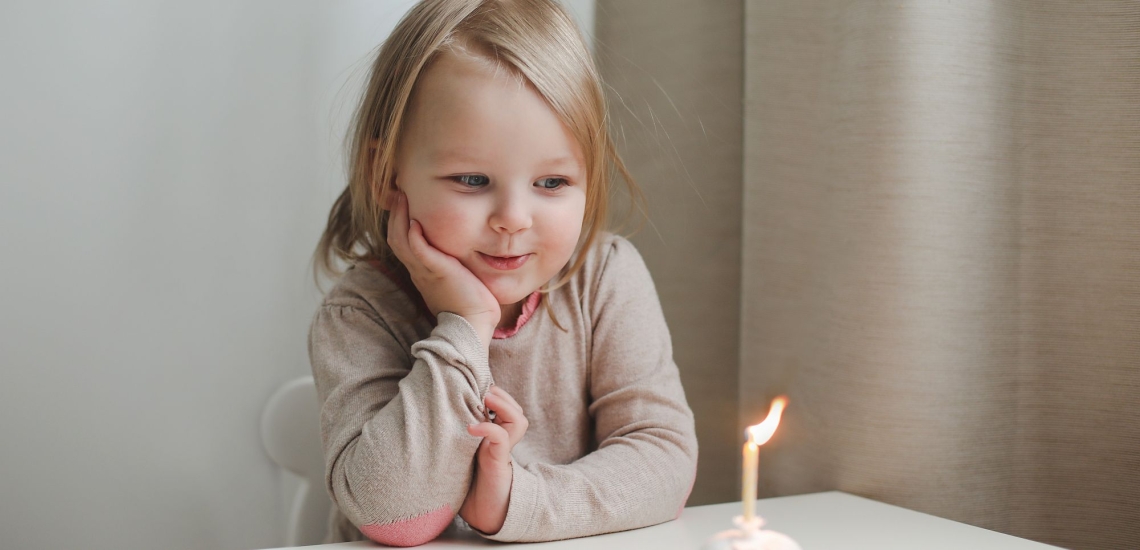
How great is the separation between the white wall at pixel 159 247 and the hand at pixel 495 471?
1.62 feet

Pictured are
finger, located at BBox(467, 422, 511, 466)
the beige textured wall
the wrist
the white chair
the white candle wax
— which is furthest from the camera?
the beige textured wall

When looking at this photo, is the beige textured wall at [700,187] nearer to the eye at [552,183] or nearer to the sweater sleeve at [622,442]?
the sweater sleeve at [622,442]

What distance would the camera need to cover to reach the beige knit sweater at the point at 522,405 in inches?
27.8

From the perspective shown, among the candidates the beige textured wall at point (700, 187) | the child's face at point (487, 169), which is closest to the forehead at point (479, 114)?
the child's face at point (487, 169)

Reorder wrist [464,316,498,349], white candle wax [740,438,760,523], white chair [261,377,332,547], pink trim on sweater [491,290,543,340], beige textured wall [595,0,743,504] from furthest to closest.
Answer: beige textured wall [595,0,743,504], white chair [261,377,332,547], pink trim on sweater [491,290,543,340], wrist [464,316,498,349], white candle wax [740,438,760,523]

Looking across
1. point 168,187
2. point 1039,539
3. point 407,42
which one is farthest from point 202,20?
point 1039,539

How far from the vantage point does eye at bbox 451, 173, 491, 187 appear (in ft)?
2.55

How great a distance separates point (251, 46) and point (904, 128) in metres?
0.76

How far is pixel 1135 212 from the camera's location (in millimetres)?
794

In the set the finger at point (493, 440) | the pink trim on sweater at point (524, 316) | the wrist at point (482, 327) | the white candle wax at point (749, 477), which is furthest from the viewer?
the pink trim on sweater at point (524, 316)

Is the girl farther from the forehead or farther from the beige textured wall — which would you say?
the beige textured wall

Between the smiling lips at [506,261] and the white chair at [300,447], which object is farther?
the white chair at [300,447]

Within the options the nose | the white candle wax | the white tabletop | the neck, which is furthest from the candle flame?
the neck

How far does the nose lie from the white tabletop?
270mm
